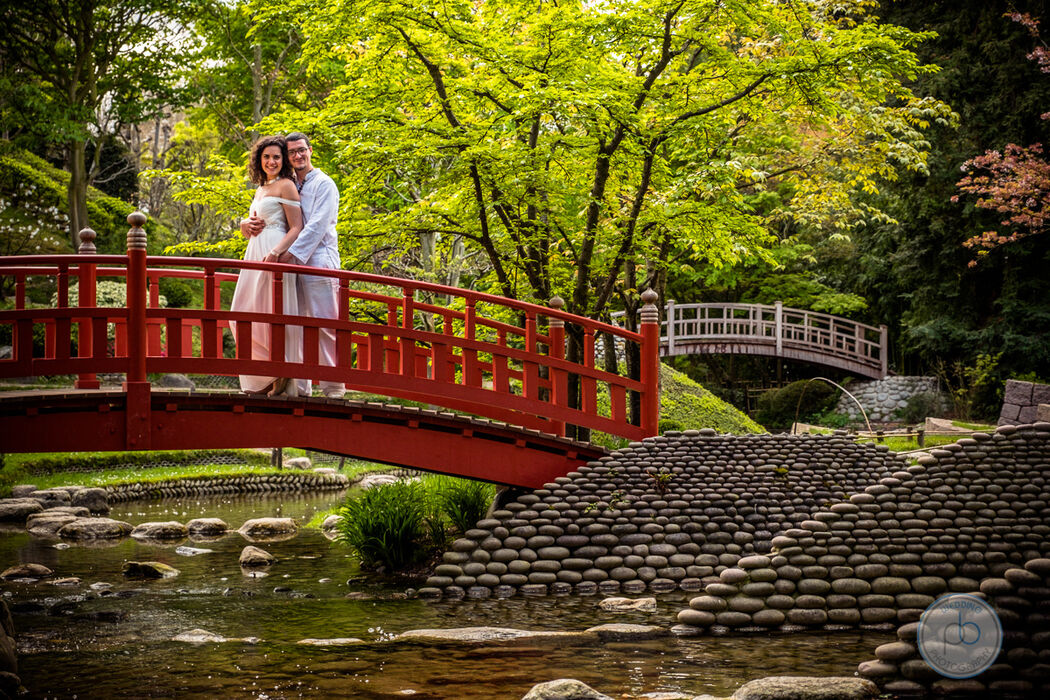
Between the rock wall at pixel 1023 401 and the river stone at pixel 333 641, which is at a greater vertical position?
the rock wall at pixel 1023 401

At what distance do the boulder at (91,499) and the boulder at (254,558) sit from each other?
18.6 ft

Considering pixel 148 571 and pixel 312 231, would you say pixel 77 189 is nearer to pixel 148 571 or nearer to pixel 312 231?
pixel 148 571

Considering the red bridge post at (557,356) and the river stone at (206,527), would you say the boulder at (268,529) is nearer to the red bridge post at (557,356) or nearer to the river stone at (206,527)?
the river stone at (206,527)

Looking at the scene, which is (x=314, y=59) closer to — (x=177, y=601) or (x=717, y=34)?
(x=717, y=34)

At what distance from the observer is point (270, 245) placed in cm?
930

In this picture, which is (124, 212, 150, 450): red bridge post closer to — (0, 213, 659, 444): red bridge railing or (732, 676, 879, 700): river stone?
(0, 213, 659, 444): red bridge railing

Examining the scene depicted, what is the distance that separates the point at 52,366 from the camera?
26.1 feet

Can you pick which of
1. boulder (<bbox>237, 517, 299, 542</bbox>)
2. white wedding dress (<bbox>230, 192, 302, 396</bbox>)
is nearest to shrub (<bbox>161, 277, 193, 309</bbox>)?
boulder (<bbox>237, 517, 299, 542</bbox>)

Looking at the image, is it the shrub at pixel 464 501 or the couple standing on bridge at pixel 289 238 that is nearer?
the couple standing on bridge at pixel 289 238

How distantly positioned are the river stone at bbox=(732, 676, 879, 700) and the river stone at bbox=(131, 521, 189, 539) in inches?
371

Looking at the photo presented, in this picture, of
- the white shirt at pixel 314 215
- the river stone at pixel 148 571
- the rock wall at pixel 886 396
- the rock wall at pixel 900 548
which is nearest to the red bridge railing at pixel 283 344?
the white shirt at pixel 314 215

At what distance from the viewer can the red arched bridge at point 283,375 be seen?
8.12 meters

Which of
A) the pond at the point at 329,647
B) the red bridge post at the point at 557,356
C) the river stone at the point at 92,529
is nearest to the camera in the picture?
the pond at the point at 329,647

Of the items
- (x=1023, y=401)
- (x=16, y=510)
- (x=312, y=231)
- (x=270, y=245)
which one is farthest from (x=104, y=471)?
(x=1023, y=401)
